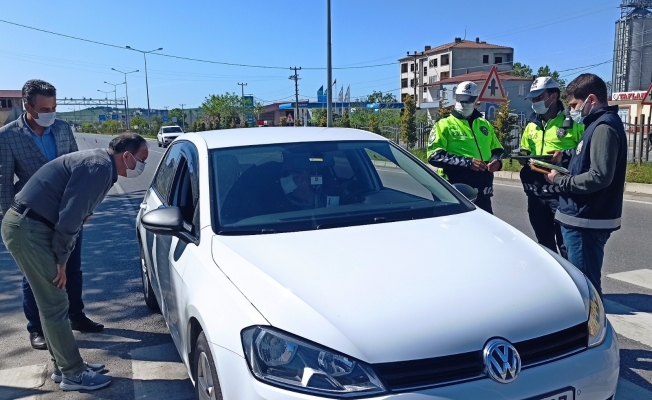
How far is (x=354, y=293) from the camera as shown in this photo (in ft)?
7.43

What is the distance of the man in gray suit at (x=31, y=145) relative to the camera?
13.4 feet

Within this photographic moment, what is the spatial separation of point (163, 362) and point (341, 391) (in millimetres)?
2417

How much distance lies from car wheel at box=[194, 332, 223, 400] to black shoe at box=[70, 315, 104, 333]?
2.20 metres

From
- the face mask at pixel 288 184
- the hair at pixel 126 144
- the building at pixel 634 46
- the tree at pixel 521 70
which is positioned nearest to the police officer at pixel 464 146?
the face mask at pixel 288 184

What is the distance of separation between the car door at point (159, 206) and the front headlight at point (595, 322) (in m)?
2.38

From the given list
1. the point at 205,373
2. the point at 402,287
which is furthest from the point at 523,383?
the point at 205,373

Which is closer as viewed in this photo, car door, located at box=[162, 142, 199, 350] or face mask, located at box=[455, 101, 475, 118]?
car door, located at box=[162, 142, 199, 350]

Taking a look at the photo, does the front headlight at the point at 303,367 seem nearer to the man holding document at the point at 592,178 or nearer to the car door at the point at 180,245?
the car door at the point at 180,245

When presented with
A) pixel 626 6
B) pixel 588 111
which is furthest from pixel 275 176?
pixel 626 6

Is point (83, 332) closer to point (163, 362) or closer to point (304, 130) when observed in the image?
point (163, 362)

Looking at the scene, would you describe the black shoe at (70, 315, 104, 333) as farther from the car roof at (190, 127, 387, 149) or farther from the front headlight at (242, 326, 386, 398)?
the front headlight at (242, 326, 386, 398)

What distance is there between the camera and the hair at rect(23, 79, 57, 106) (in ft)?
13.3

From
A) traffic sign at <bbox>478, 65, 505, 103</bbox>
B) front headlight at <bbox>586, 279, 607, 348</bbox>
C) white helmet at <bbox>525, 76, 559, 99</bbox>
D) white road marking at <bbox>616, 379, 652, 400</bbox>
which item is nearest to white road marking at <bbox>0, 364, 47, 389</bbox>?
front headlight at <bbox>586, 279, 607, 348</bbox>

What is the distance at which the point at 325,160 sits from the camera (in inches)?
142
